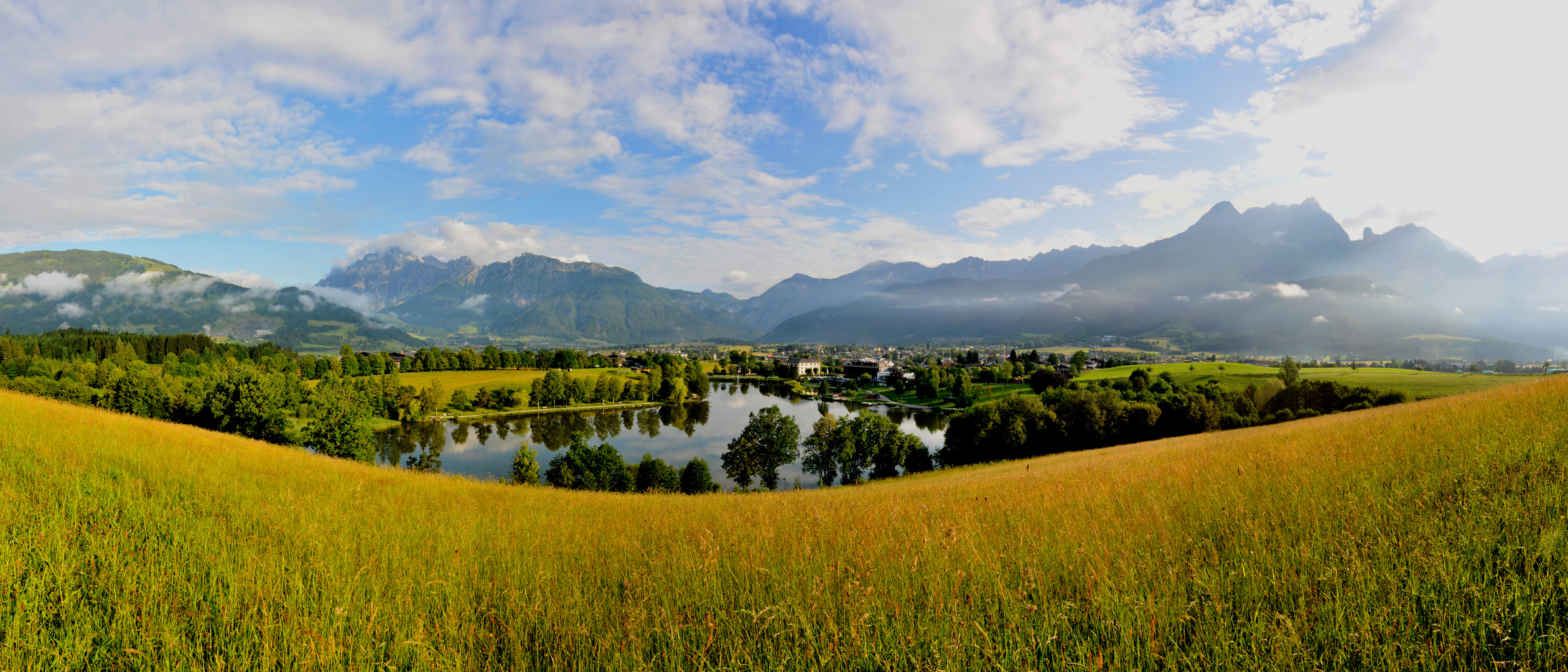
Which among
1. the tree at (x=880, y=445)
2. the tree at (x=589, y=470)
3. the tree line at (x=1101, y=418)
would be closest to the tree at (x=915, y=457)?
the tree at (x=880, y=445)

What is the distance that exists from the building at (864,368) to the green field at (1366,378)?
238 ft

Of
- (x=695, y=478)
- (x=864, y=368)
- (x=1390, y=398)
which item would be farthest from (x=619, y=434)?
(x=864, y=368)

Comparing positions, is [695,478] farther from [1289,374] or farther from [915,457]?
[1289,374]

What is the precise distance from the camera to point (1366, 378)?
5662cm

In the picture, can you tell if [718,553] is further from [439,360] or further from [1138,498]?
[439,360]

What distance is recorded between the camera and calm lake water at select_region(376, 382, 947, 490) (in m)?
57.6

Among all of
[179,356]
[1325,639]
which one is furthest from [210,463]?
[179,356]

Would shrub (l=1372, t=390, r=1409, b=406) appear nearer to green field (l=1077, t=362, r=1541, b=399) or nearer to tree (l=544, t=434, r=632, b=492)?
green field (l=1077, t=362, r=1541, b=399)

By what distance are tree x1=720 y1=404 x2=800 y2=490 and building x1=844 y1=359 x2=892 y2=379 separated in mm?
108450

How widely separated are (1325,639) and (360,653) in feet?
16.1

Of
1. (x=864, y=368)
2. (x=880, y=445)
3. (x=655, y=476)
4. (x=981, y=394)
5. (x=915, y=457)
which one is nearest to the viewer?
(x=655, y=476)

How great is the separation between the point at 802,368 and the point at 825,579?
6838 inches

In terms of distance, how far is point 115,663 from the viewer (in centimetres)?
269

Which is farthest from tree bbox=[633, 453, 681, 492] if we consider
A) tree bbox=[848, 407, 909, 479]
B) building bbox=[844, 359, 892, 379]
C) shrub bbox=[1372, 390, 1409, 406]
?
building bbox=[844, 359, 892, 379]
